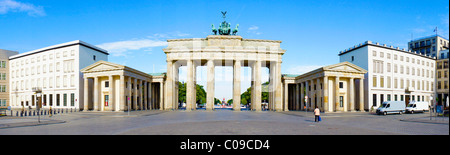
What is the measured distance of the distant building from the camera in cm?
8438

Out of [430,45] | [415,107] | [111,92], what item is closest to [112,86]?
[111,92]

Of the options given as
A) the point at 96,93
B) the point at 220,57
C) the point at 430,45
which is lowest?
the point at 96,93

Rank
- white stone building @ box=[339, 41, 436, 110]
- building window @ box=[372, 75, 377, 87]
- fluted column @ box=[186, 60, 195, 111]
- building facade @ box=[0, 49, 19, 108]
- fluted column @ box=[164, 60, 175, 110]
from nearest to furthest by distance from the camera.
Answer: fluted column @ box=[186, 60, 195, 111]
fluted column @ box=[164, 60, 175, 110]
white stone building @ box=[339, 41, 436, 110]
building window @ box=[372, 75, 377, 87]
building facade @ box=[0, 49, 19, 108]

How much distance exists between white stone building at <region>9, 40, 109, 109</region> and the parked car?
53022 mm

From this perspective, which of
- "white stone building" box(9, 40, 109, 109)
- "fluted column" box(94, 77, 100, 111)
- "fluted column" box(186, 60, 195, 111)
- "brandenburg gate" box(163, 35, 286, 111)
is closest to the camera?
"fluted column" box(94, 77, 100, 111)

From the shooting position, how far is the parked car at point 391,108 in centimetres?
4112

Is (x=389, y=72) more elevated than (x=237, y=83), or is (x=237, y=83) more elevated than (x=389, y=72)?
(x=389, y=72)

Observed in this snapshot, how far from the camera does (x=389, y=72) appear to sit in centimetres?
6156

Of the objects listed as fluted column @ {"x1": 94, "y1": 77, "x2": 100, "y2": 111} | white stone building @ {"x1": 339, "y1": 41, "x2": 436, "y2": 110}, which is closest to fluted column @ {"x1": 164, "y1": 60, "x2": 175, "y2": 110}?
fluted column @ {"x1": 94, "y1": 77, "x2": 100, "y2": 111}

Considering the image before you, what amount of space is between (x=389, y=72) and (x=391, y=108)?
2317 centimetres

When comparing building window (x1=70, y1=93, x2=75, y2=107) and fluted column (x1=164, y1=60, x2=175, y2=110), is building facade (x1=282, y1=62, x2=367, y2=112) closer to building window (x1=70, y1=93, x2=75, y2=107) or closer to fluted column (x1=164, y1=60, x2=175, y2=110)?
fluted column (x1=164, y1=60, x2=175, y2=110)

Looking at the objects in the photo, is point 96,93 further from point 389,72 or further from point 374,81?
point 389,72

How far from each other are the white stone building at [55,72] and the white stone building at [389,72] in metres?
58.4
